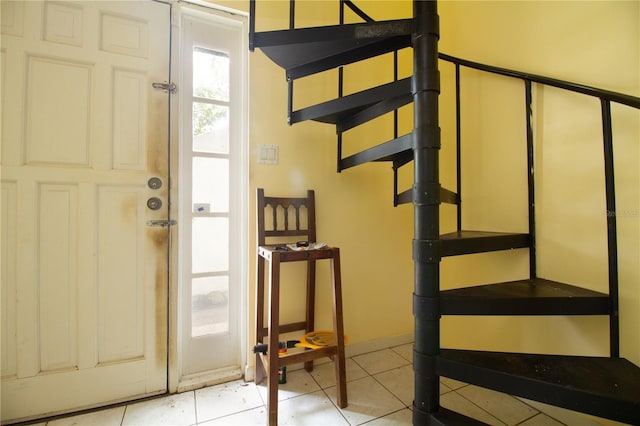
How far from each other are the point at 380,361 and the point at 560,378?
112 cm

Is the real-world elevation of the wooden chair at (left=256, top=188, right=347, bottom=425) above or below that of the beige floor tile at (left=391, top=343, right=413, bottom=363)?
above

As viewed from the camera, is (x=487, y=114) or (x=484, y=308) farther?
(x=487, y=114)

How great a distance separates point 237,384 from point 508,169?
6.34 feet

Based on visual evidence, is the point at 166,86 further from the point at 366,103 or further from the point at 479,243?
the point at 479,243

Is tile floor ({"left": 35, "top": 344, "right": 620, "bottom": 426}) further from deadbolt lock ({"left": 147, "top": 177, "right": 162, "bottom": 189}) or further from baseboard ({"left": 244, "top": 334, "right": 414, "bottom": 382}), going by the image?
deadbolt lock ({"left": 147, "top": 177, "right": 162, "bottom": 189})

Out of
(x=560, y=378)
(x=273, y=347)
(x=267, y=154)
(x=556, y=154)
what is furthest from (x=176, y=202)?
(x=556, y=154)

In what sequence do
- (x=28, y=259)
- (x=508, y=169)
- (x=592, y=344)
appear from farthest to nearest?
(x=508, y=169) → (x=28, y=259) → (x=592, y=344)

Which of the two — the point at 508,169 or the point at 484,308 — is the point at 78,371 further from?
the point at 508,169

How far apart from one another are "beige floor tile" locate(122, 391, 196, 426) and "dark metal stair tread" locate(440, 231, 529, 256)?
4.63ft

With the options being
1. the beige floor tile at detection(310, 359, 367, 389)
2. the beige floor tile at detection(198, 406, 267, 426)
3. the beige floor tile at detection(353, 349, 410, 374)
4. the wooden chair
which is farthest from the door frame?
the beige floor tile at detection(353, 349, 410, 374)

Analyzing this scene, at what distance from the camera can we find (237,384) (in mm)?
1562

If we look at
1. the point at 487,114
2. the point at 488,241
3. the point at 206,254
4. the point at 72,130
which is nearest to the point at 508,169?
the point at 487,114

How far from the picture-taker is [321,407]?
139 cm

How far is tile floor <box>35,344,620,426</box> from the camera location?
1.29 meters
